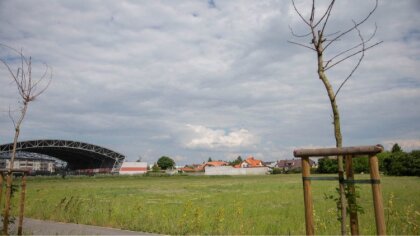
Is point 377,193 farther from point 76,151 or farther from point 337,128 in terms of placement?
point 76,151

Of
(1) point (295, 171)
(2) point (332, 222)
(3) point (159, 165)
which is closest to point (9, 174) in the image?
(2) point (332, 222)

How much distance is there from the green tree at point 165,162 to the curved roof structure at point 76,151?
36248 mm

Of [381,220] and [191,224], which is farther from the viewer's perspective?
[191,224]

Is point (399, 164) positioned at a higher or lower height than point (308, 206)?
higher

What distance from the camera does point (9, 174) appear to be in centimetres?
757

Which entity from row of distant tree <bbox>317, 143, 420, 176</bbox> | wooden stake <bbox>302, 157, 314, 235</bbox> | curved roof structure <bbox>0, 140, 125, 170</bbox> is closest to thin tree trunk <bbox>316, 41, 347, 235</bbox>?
wooden stake <bbox>302, 157, 314, 235</bbox>

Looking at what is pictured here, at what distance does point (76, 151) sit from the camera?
93.8 m

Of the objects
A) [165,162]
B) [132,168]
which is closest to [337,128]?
[132,168]

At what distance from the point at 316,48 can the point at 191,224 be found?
21.7 ft

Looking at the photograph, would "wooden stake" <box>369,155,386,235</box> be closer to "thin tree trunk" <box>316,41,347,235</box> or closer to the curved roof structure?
"thin tree trunk" <box>316,41,347,235</box>

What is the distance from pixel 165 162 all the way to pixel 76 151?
187 ft

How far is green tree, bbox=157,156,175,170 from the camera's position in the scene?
148m

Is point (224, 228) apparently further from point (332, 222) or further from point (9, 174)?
point (9, 174)

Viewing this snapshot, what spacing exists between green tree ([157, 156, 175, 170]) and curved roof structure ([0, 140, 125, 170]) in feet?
119
